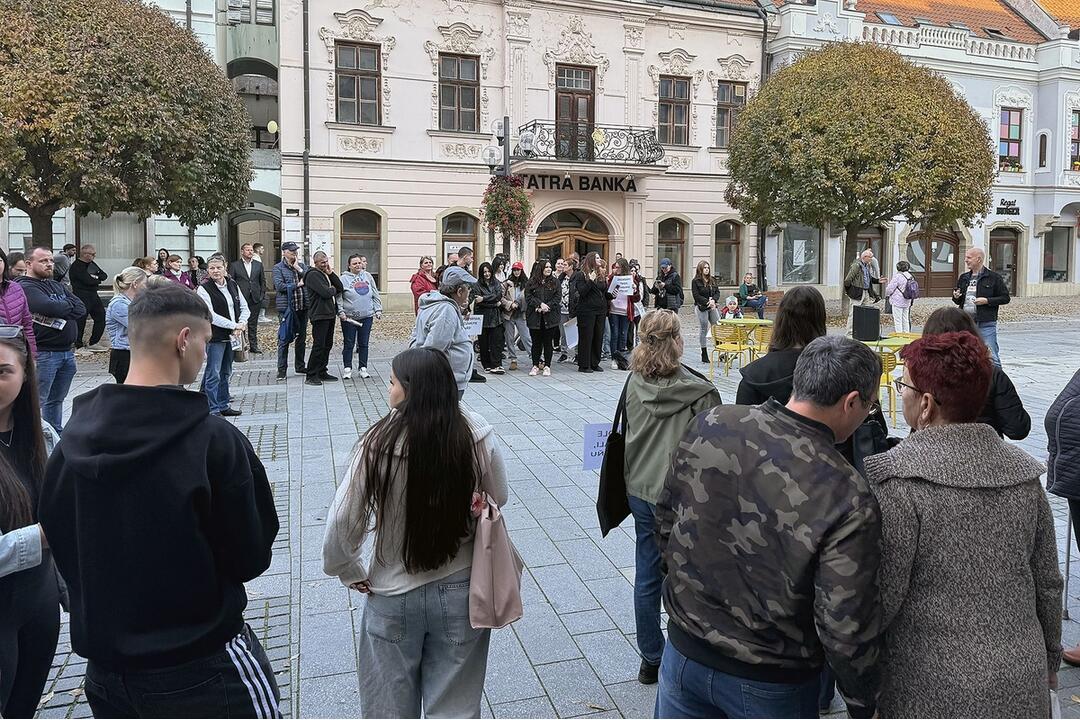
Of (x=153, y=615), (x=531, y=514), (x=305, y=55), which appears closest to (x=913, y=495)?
(x=153, y=615)

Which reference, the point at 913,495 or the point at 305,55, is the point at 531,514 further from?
the point at 305,55

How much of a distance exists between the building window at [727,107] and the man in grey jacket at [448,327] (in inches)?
841

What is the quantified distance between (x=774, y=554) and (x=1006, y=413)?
279 cm

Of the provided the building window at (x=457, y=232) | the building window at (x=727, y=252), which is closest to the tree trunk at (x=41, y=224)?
the building window at (x=457, y=232)

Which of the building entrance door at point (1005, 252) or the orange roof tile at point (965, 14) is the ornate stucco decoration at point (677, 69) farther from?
the building entrance door at point (1005, 252)

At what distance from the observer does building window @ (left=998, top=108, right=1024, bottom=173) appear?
3150 centimetres

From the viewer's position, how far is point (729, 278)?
93.5 feet

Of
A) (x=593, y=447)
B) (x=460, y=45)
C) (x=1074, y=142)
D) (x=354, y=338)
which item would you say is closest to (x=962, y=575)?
(x=593, y=447)

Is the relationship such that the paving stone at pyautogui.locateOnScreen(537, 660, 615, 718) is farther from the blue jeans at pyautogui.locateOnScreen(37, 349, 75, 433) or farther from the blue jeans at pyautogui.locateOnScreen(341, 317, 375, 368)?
the blue jeans at pyautogui.locateOnScreen(341, 317, 375, 368)

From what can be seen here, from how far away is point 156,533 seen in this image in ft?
7.03

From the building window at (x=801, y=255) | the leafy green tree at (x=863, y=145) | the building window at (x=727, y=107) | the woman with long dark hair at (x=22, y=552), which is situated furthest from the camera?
the building window at (x=801, y=255)

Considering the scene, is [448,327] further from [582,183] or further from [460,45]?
[460,45]

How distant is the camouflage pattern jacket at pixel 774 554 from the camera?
1980 millimetres

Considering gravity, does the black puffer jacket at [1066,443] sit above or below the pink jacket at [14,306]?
below
